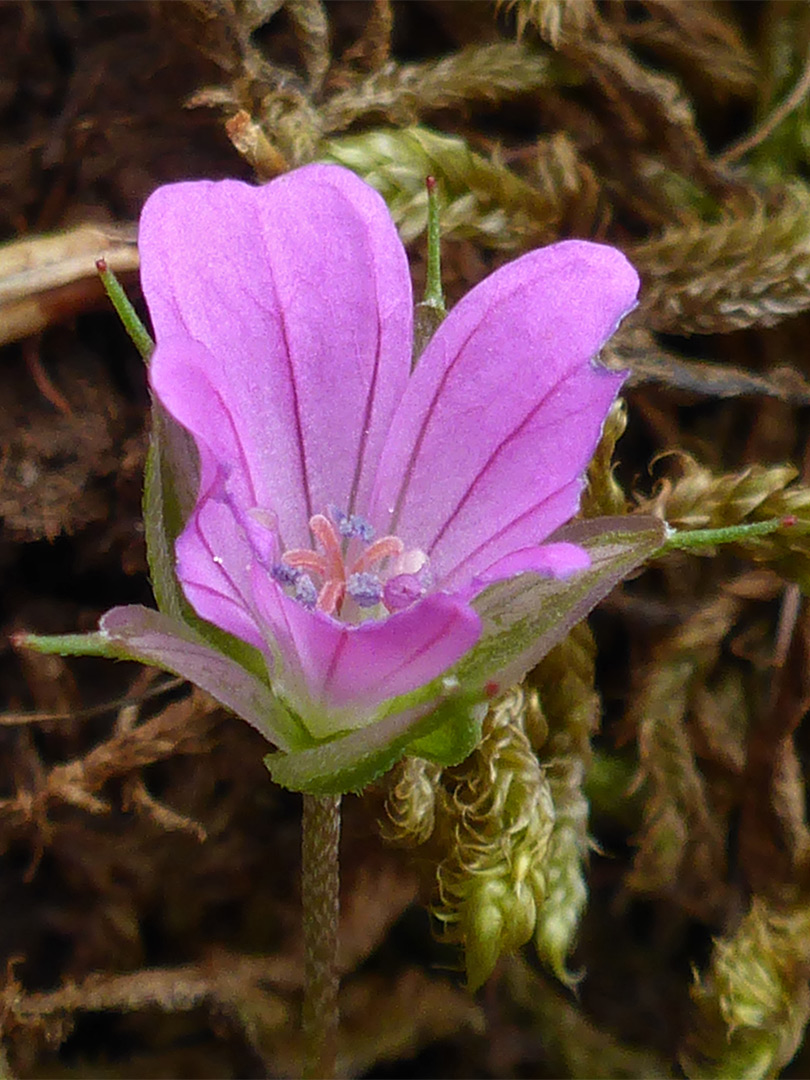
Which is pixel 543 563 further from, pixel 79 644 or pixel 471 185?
pixel 471 185

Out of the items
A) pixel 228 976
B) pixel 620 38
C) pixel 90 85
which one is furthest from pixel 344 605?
pixel 620 38

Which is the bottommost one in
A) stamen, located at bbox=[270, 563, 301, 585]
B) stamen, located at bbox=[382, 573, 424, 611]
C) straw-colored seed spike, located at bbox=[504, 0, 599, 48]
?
stamen, located at bbox=[382, 573, 424, 611]

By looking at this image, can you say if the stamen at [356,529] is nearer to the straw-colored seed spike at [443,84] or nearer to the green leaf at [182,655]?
the green leaf at [182,655]

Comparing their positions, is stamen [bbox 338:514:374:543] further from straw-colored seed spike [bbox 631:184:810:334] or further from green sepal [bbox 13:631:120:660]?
straw-colored seed spike [bbox 631:184:810:334]

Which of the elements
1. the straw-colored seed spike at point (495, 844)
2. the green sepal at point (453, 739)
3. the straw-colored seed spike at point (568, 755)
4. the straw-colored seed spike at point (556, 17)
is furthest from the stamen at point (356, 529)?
the straw-colored seed spike at point (556, 17)

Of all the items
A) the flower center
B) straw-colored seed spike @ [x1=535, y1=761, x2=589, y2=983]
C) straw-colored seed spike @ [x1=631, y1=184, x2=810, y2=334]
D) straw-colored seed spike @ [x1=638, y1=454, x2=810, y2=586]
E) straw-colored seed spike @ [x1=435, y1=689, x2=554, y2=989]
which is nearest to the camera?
the flower center

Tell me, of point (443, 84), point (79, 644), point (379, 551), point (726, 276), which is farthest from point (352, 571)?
point (443, 84)

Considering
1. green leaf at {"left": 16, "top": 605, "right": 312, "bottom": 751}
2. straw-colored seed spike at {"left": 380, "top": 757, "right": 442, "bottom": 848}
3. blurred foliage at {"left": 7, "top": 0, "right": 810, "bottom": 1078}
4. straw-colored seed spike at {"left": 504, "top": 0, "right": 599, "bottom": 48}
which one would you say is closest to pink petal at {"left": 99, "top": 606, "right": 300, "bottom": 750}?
green leaf at {"left": 16, "top": 605, "right": 312, "bottom": 751}
